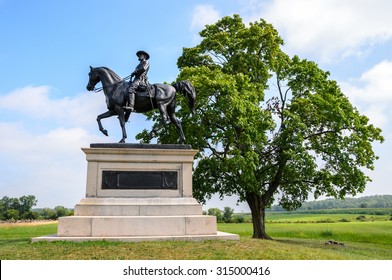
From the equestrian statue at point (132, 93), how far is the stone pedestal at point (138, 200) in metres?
1.04

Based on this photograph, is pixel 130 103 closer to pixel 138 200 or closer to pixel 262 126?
pixel 138 200

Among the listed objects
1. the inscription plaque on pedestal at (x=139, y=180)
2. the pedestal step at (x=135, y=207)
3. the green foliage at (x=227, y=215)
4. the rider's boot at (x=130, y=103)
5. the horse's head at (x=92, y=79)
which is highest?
the horse's head at (x=92, y=79)

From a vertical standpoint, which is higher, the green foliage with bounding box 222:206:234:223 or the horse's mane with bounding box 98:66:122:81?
the horse's mane with bounding box 98:66:122:81

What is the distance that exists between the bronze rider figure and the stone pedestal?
1617 millimetres

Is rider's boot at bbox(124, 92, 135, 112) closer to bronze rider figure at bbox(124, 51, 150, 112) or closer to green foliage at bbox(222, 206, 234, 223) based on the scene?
bronze rider figure at bbox(124, 51, 150, 112)

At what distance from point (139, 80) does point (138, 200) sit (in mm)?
4383

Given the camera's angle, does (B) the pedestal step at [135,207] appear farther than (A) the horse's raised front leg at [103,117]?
No

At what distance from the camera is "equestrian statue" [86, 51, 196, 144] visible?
12984 millimetres

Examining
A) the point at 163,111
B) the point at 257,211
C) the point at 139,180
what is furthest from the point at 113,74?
the point at 257,211

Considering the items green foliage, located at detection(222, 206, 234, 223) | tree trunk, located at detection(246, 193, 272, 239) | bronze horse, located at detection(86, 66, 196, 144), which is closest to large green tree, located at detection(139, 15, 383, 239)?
tree trunk, located at detection(246, 193, 272, 239)

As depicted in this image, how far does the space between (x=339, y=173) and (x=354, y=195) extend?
1619 millimetres

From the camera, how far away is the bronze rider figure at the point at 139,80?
503 inches

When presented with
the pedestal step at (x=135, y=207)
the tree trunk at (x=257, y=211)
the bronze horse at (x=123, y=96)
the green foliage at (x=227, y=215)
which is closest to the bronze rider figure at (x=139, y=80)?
the bronze horse at (x=123, y=96)

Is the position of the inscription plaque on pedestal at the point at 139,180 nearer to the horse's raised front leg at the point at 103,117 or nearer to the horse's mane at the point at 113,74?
the horse's raised front leg at the point at 103,117
